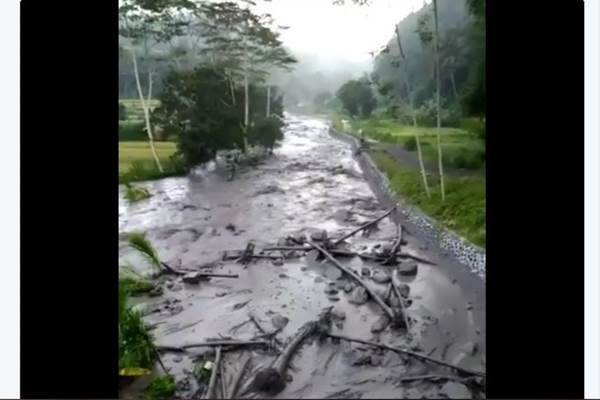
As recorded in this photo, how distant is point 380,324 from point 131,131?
1.33 m

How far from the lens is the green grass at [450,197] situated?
2555 millimetres

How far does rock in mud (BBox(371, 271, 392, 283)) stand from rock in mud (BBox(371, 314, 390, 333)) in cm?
16

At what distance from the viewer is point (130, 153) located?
262cm

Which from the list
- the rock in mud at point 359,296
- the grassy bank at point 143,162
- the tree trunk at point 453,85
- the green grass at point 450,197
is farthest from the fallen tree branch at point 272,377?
the tree trunk at point 453,85

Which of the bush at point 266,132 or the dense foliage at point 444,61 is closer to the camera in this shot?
the dense foliage at point 444,61

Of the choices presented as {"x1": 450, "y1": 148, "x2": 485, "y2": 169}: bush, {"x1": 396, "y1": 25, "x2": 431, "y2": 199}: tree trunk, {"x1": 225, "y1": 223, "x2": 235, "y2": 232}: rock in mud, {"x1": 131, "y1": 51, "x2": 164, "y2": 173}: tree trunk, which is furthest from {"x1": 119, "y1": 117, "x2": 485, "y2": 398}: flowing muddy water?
{"x1": 450, "y1": 148, "x2": 485, "y2": 169}: bush

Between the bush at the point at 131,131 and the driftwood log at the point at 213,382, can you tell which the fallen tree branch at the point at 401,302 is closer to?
the driftwood log at the point at 213,382

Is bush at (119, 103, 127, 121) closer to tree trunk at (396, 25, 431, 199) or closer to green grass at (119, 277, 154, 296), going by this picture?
green grass at (119, 277, 154, 296)

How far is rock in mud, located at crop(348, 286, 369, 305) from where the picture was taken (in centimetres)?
243

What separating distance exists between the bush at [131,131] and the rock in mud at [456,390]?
160cm

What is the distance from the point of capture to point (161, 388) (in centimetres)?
230
